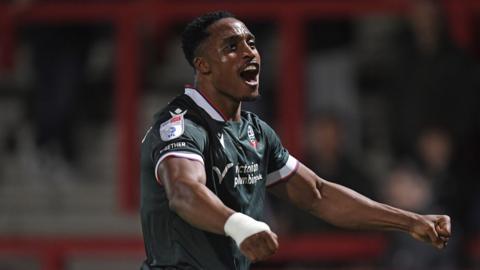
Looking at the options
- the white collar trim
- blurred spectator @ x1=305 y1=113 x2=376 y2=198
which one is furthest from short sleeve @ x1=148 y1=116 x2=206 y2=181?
blurred spectator @ x1=305 y1=113 x2=376 y2=198

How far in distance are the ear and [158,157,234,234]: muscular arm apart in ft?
1.67

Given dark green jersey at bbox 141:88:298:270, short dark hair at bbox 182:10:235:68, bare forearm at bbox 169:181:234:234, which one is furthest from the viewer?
short dark hair at bbox 182:10:235:68

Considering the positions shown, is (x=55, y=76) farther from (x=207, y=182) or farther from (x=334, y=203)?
(x=207, y=182)

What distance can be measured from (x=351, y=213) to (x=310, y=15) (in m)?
3.43

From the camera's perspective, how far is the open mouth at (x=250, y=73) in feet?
13.9

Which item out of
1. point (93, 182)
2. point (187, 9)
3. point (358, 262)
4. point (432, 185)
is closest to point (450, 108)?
point (432, 185)

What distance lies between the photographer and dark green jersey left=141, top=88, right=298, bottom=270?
417cm

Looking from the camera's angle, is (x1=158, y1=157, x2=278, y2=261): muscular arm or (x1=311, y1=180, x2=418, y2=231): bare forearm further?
(x1=311, y1=180, x2=418, y2=231): bare forearm

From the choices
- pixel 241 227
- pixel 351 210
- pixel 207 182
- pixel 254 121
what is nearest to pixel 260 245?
pixel 241 227

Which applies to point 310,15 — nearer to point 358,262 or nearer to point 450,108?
point 450,108

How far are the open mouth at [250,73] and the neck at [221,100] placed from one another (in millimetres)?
103

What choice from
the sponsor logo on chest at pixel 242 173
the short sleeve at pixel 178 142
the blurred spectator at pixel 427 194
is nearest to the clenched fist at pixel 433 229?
the sponsor logo on chest at pixel 242 173

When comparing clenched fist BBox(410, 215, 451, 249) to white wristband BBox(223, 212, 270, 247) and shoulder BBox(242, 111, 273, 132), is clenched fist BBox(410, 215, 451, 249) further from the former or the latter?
white wristband BBox(223, 212, 270, 247)

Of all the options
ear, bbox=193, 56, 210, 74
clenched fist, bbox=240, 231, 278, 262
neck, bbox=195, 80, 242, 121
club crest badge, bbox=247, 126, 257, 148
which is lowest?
clenched fist, bbox=240, 231, 278, 262
